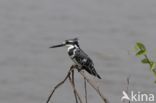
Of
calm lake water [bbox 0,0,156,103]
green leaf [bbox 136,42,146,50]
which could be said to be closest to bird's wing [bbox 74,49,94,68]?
green leaf [bbox 136,42,146,50]

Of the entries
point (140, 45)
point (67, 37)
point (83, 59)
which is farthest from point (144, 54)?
point (67, 37)

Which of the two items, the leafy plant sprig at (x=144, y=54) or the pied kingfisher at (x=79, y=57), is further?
the pied kingfisher at (x=79, y=57)

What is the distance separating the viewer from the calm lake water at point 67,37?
18.7 feet

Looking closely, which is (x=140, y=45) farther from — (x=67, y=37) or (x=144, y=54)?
(x=67, y=37)

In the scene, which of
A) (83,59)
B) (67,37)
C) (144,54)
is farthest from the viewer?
(67,37)

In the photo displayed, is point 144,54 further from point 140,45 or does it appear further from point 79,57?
point 79,57

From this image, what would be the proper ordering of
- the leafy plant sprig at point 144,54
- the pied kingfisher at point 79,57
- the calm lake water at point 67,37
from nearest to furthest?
the leafy plant sprig at point 144,54, the pied kingfisher at point 79,57, the calm lake water at point 67,37

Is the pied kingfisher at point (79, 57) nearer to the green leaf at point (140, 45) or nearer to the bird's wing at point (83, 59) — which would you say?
the bird's wing at point (83, 59)

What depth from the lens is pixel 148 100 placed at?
4723mm

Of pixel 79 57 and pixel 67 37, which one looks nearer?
pixel 79 57

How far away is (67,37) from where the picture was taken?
6.48m

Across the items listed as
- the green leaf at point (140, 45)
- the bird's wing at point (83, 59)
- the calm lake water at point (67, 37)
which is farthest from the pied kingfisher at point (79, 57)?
the calm lake water at point (67, 37)

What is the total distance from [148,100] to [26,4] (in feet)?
10.9

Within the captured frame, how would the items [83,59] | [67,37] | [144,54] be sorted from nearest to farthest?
[144,54] < [83,59] < [67,37]
